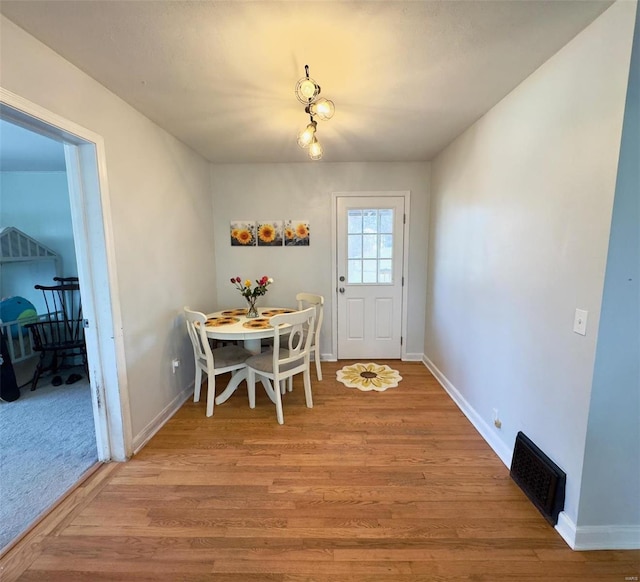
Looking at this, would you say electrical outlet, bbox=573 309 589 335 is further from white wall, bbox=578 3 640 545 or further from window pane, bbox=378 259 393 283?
window pane, bbox=378 259 393 283

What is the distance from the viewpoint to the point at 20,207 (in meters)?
3.59

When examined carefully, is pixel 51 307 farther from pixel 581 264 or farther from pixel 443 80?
pixel 581 264

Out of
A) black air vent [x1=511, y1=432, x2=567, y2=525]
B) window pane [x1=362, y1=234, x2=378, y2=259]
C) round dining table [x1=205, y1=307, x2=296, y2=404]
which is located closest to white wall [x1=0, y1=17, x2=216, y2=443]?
round dining table [x1=205, y1=307, x2=296, y2=404]

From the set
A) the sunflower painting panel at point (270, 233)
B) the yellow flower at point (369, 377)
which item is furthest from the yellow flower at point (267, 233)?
the yellow flower at point (369, 377)

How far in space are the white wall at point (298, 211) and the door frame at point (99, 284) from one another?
5.73 feet

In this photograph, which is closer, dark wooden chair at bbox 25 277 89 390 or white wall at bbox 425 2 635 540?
white wall at bbox 425 2 635 540

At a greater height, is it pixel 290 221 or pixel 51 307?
pixel 290 221

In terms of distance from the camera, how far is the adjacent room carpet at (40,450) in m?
1.63

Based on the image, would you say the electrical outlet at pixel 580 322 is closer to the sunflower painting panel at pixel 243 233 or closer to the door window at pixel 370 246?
the door window at pixel 370 246

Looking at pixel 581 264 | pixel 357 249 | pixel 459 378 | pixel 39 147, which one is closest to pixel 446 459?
pixel 459 378

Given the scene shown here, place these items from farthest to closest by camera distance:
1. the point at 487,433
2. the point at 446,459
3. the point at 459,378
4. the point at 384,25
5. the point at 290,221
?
the point at 290,221 < the point at 459,378 < the point at 487,433 < the point at 446,459 < the point at 384,25

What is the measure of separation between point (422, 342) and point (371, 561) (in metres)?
2.70

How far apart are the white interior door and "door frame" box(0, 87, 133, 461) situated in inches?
92.4

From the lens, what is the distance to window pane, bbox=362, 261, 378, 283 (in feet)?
11.9
